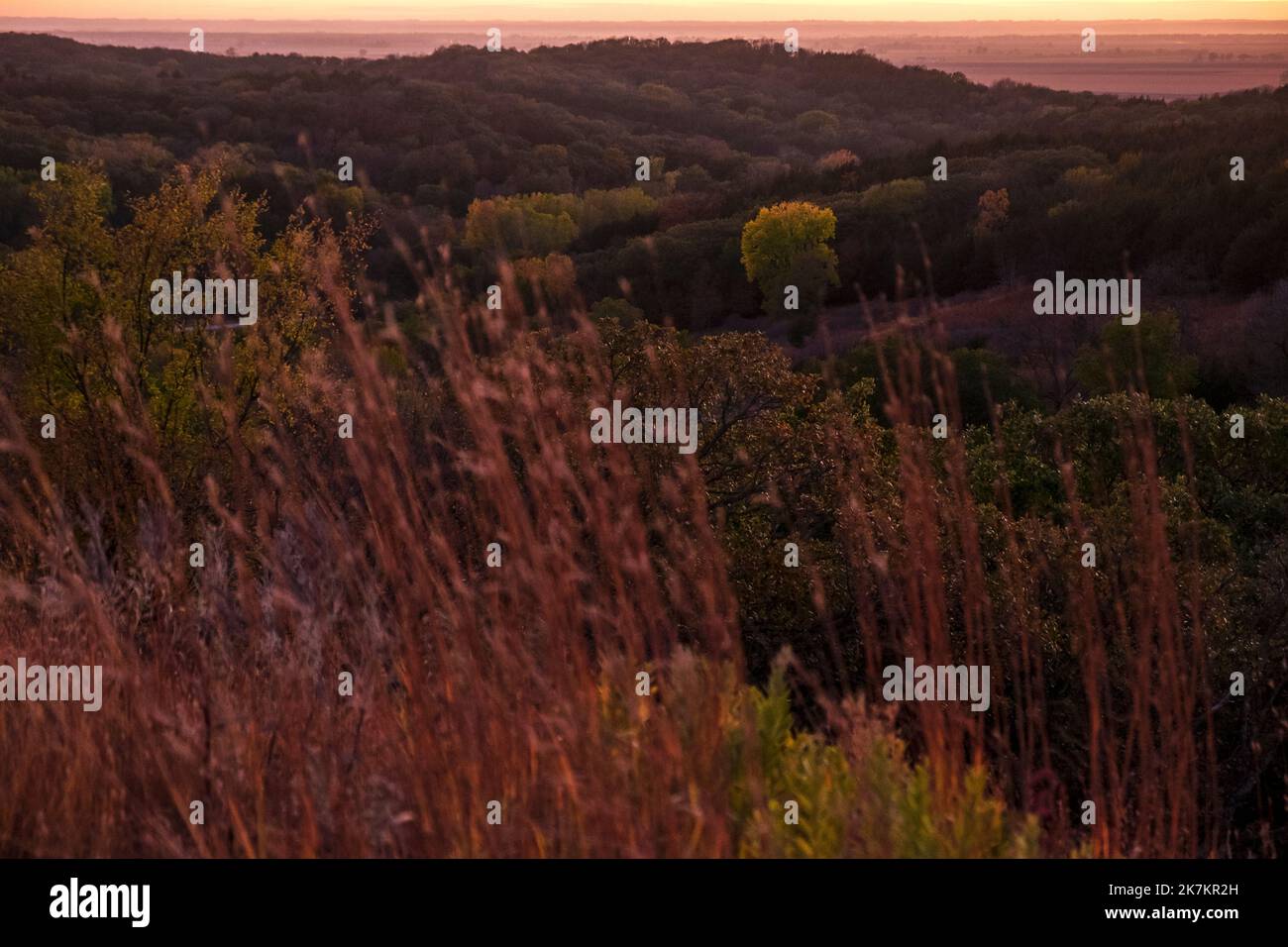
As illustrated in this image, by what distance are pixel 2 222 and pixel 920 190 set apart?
5901 cm

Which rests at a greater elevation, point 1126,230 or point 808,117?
point 808,117

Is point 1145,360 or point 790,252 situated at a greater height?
point 790,252

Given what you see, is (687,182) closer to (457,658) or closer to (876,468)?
(876,468)

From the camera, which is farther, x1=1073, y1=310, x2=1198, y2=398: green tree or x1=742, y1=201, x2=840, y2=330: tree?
x1=742, y1=201, x2=840, y2=330: tree

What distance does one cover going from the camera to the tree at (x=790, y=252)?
213ft

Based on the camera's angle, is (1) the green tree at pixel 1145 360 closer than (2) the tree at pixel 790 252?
Yes

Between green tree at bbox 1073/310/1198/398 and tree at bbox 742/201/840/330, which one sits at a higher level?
tree at bbox 742/201/840/330

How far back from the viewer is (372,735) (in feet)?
9.84

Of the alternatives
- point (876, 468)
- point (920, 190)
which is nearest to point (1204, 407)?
point (876, 468)

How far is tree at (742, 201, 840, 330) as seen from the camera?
65000 millimetres

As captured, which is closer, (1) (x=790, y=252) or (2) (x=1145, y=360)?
(2) (x=1145, y=360)

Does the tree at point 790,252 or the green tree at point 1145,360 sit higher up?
the tree at point 790,252

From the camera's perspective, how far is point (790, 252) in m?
67.9
